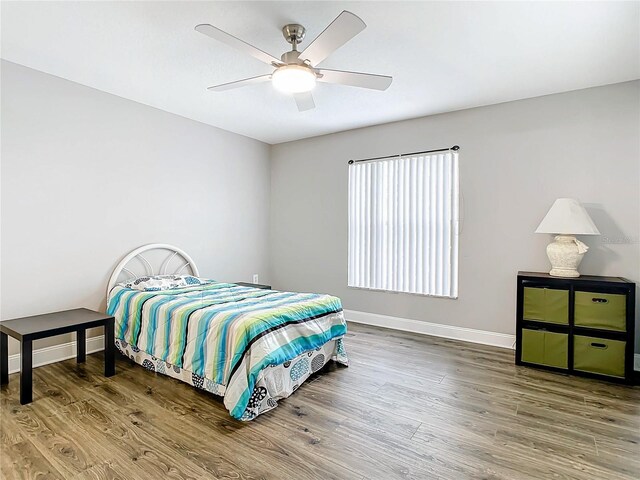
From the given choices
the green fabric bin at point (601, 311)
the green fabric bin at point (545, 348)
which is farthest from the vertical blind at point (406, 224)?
the green fabric bin at point (601, 311)

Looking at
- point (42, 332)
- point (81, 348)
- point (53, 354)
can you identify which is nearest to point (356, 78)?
point (42, 332)

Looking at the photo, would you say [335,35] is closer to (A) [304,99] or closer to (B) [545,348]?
(A) [304,99]

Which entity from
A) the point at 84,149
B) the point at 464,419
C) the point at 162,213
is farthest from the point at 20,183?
the point at 464,419

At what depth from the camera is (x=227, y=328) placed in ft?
8.20

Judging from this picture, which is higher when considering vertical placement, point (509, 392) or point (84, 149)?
point (84, 149)

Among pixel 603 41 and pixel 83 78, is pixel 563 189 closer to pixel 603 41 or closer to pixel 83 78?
pixel 603 41

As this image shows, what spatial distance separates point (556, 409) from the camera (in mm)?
2480

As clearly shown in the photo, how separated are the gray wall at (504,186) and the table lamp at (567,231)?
0.92 feet

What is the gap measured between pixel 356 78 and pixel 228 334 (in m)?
1.99

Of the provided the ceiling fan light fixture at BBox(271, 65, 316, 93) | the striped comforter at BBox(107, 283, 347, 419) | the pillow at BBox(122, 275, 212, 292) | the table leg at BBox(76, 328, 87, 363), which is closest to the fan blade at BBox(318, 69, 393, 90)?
the ceiling fan light fixture at BBox(271, 65, 316, 93)

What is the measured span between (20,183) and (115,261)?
1.06 m

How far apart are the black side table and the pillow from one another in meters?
0.46

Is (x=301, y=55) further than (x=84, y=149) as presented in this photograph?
No

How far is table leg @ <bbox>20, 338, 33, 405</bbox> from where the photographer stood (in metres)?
2.47
